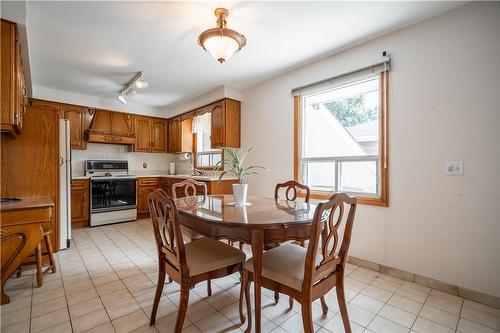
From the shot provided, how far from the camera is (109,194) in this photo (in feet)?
14.1

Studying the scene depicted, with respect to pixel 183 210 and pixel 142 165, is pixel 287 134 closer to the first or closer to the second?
pixel 183 210

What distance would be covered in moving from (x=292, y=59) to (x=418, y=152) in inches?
70.0

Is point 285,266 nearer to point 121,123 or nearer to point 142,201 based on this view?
point 142,201

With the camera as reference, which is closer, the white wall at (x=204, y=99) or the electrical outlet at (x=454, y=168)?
the electrical outlet at (x=454, y=168)

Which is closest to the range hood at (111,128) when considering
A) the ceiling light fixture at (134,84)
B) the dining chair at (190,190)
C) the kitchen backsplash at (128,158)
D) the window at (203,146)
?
the kitchen backsplash at (128,158)

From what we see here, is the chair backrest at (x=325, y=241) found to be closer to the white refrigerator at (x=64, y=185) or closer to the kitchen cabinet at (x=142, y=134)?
the white refrigerator at (x=64, y=185)

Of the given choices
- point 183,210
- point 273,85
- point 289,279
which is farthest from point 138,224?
point 289,279

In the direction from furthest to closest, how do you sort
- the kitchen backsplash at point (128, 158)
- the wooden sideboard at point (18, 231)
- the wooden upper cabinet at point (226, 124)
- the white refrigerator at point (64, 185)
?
the kitchen backsplash at point (128, 158) < the wooden upper cabinet at point (226, 124) < the white refrigerator at point (64, 185) < the wooden sideboard at point (18, 231)

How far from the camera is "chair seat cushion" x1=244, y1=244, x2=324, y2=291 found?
1285 millimetres

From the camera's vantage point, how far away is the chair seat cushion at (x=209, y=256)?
56.6 inches

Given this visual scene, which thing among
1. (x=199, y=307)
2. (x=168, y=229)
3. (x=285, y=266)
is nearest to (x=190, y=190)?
(x=199, y=307)

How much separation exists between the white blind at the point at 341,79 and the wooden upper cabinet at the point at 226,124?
1201 mm

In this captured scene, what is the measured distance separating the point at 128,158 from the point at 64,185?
2300 millimetres

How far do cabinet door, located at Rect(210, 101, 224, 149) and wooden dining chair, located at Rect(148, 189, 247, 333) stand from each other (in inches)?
95.7
